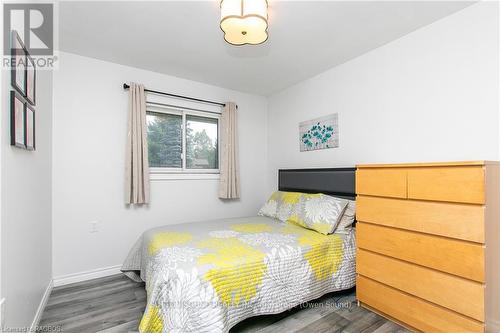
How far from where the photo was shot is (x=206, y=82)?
3.33 meters

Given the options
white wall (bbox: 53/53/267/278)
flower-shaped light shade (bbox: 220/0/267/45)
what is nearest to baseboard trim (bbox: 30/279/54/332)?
white wall (bbox: 53/53/267/278)

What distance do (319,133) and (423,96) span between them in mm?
1150

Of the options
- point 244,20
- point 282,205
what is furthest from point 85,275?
point 244,20

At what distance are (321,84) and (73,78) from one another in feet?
9.14

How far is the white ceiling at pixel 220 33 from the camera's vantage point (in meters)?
1.85

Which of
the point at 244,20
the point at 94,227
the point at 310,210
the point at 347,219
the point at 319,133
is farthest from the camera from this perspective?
the point at 319,133

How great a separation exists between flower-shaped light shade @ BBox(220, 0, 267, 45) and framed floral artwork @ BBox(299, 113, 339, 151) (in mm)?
1499

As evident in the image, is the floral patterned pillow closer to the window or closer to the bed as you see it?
the bed

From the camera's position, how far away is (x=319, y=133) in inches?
120

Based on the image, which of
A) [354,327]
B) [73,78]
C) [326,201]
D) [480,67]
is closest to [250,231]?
[326,201]

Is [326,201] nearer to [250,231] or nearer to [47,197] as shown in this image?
[250,231]

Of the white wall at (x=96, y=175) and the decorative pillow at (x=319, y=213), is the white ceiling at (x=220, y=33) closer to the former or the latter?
the white wall at (x=96, y=175)

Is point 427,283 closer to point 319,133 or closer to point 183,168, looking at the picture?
point 319,133

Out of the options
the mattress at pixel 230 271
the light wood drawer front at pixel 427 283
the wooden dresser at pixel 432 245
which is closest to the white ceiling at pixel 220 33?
the wooden dresser at pixel 432 245
